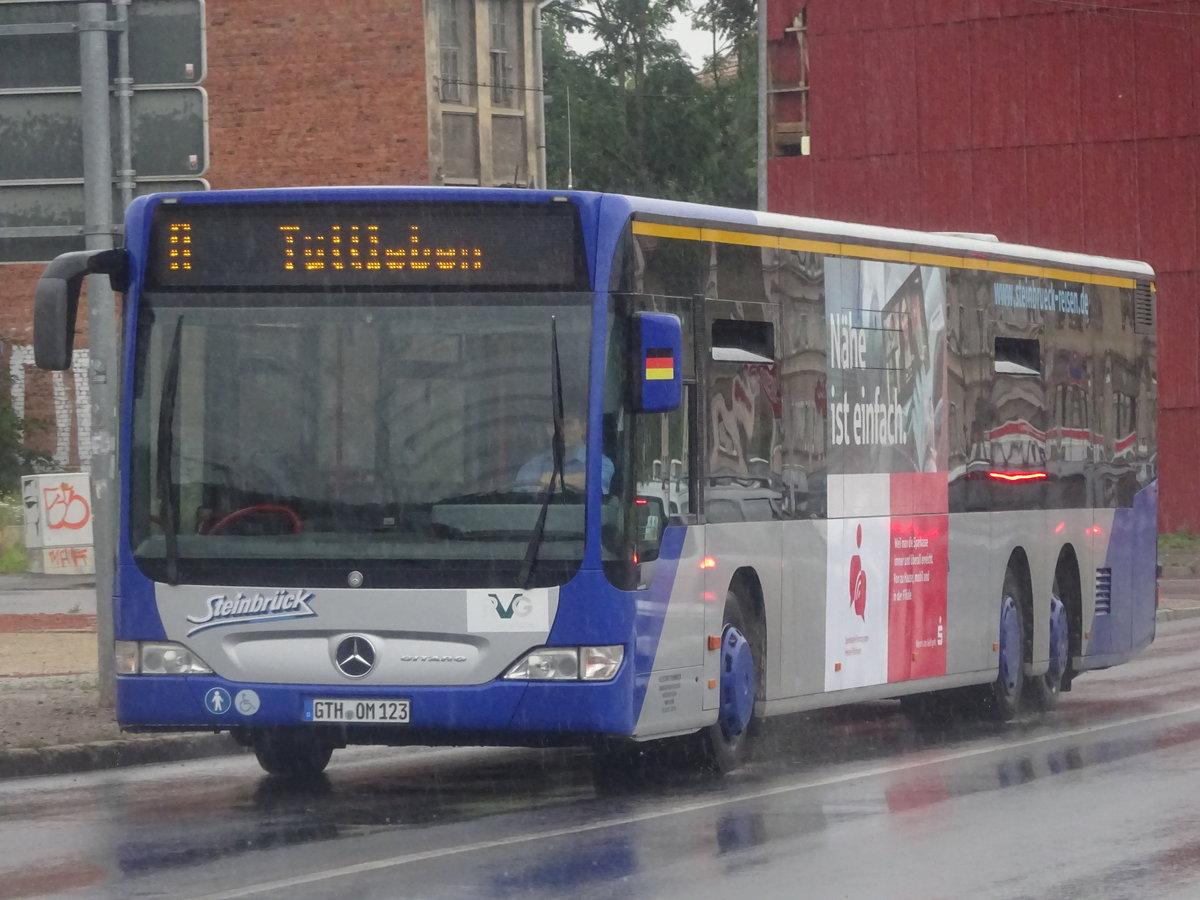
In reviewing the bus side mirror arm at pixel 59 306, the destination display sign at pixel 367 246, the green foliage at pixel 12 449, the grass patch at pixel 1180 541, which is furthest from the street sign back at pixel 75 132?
the grass patch at pixel 1180 541

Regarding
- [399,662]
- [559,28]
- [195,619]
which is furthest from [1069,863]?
[559,28]

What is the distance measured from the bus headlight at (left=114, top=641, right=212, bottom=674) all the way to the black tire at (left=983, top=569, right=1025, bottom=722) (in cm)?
664

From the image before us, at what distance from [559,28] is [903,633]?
6374cm

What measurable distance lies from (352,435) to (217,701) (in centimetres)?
138

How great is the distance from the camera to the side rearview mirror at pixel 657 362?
1129 cm

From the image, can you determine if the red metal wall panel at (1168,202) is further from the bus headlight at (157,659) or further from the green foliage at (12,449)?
the bus headlight at (157,659)

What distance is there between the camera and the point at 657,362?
1137 centimetres

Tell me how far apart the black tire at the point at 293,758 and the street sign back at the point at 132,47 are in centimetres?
434

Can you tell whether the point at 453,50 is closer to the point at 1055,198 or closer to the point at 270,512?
the point at 1055,198

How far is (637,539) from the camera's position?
1137 centimetres

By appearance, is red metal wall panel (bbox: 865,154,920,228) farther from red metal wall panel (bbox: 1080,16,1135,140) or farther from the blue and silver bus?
the blue and silver bus

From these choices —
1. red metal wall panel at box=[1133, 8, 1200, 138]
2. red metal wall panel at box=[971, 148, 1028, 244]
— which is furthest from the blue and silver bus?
red metal wall panel at box=[971, 148, 1028, 244]

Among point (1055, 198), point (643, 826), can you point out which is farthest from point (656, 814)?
point (1055, 198)

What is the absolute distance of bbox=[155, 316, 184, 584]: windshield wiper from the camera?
1150 centimetres
